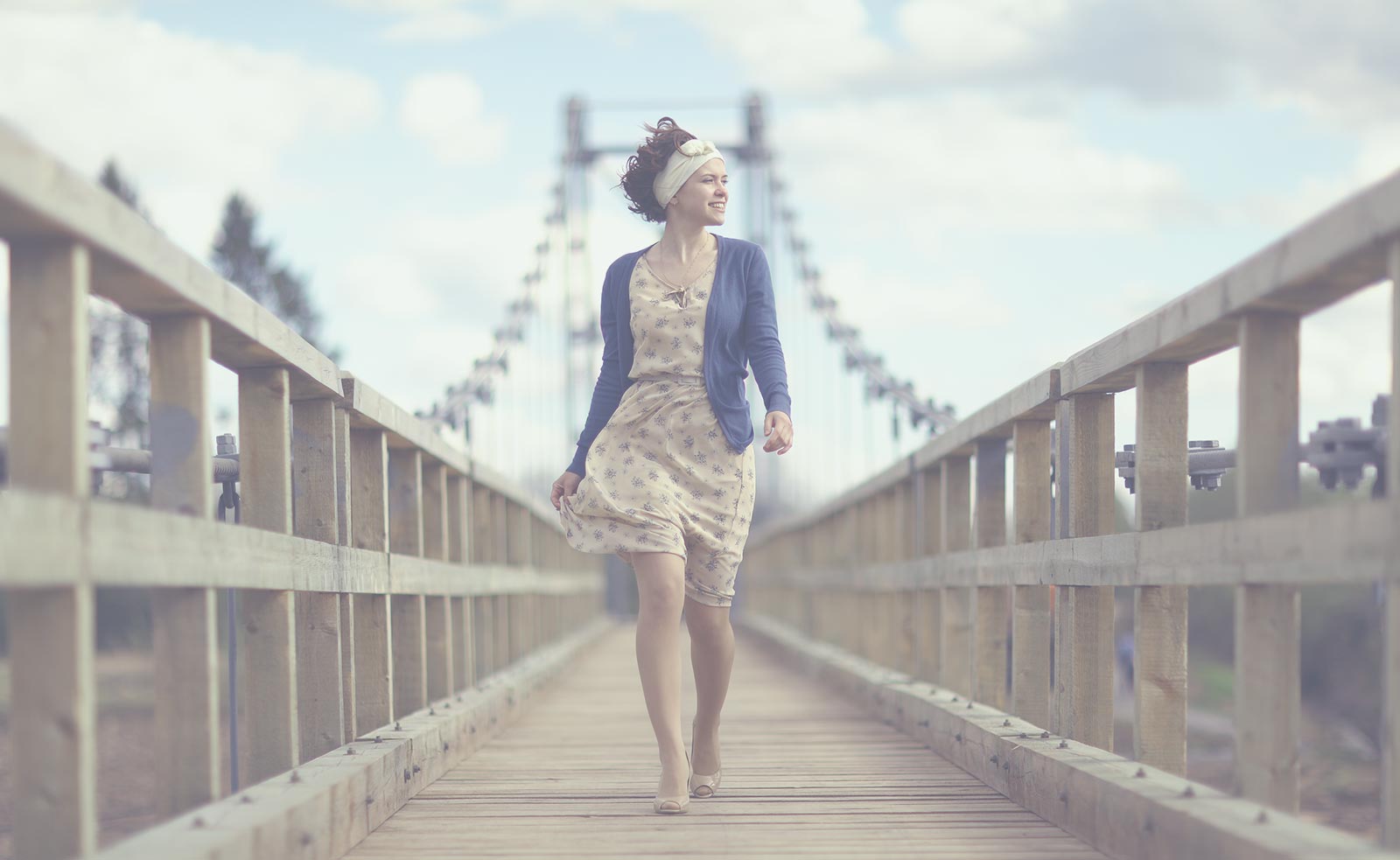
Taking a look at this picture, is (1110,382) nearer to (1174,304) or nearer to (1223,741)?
(1174,304)

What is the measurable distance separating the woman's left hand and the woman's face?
0.41 meters

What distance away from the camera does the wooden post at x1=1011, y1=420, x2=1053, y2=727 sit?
11.7 ft

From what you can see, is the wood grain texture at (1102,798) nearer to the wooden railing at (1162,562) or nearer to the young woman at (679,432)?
the wooden railing at (1162,562)

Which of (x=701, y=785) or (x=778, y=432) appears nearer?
(x=778, y=432)

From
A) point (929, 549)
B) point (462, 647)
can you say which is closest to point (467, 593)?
point (462, 647)

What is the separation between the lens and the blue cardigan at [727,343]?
3.20 metres

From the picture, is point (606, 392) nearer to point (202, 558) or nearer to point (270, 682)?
point (270, 682)

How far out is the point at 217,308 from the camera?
2.22 metres

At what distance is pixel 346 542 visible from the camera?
3.16 m

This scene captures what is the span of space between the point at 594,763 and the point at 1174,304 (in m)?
2.09

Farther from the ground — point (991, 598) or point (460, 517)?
point (460, 517)

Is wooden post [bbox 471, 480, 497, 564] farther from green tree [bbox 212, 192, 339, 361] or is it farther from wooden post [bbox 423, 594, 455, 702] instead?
green tree [bbox 212, 192, 339, 361]

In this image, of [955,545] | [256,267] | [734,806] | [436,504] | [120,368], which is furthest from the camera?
[256,267]

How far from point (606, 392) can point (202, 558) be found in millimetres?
1273
